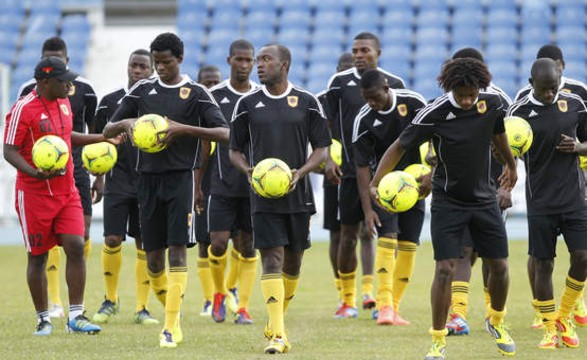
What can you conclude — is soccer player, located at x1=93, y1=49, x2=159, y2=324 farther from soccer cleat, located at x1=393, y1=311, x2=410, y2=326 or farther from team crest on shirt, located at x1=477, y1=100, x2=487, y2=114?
team crest on shirt, located at x1=477, y1=100, x2=487, y2=114

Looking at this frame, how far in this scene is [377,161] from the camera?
11.1 meters

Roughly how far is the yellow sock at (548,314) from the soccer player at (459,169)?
821 millimetres

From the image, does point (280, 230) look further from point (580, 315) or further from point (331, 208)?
point (580, 315)

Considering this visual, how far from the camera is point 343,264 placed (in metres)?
12.0

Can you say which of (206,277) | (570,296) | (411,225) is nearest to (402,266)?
(411,225)

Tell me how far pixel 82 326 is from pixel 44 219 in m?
1.08

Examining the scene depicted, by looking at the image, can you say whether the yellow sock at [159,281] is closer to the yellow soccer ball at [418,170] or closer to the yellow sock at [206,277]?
the yellow sock at [206,277]

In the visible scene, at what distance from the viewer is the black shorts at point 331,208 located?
1267cm

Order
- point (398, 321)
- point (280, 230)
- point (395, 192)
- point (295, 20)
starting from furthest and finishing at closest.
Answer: point (295, 20), point (398, 321), point (280, 230), point (395, 192)

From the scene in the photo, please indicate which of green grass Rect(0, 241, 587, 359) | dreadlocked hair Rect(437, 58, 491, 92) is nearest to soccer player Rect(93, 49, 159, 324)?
green grass Rect(0, 241, 587, 359)

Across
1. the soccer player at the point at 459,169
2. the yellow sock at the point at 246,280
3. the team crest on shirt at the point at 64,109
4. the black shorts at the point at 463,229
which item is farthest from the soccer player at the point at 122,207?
the black shorts at the point at 463,229

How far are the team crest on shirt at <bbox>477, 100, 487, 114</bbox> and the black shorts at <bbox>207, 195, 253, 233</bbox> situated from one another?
11.8 ft

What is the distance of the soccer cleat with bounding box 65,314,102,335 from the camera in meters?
10.2

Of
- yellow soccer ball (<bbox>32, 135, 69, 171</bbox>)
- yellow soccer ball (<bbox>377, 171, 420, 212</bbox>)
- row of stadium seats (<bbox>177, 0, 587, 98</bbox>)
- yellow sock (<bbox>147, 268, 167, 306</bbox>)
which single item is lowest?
yellow sock (<bbox>147, 268, 167, 306</bbox>)
